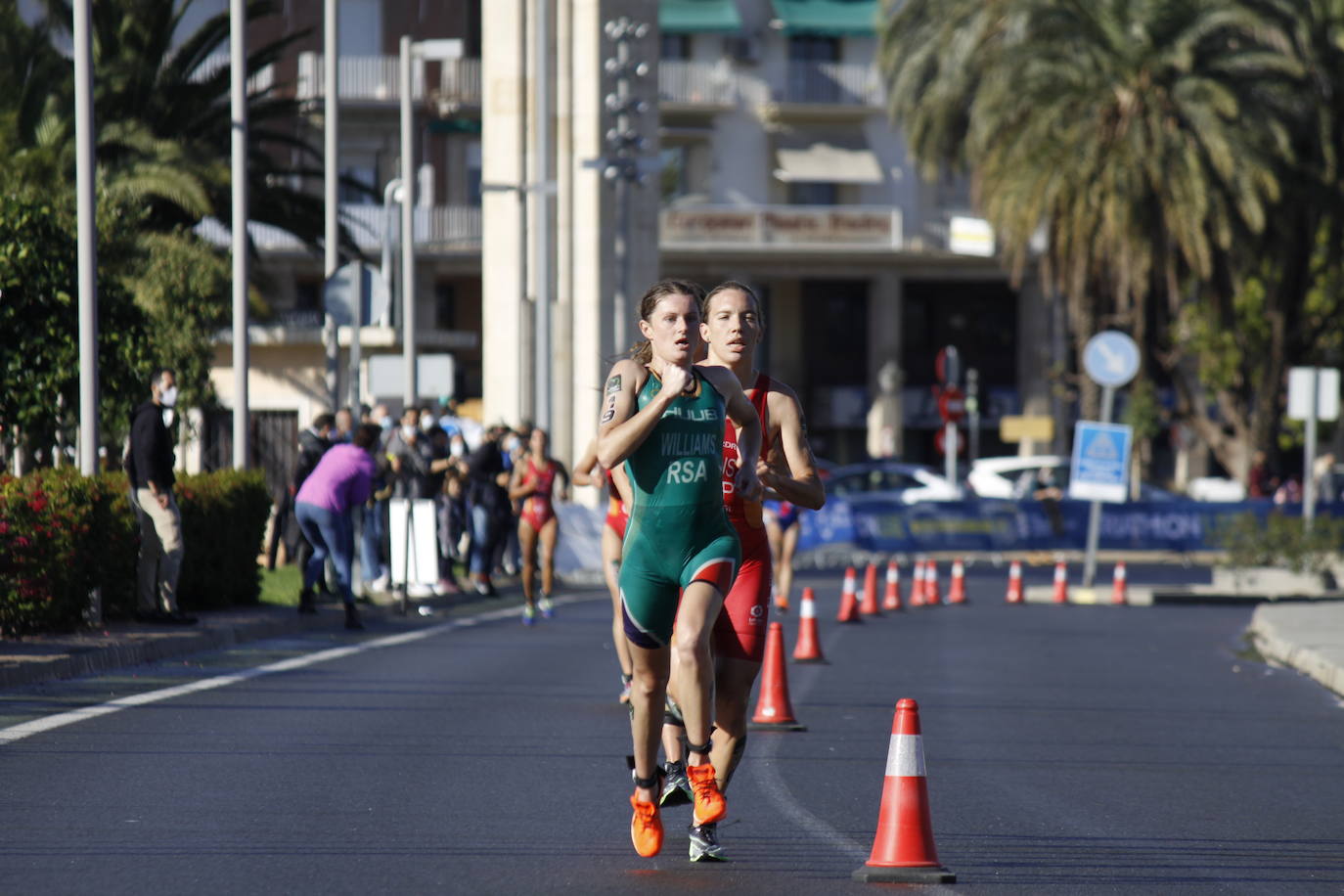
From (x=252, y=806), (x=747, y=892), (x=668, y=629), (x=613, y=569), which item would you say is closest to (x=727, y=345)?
(x=668, y=629)

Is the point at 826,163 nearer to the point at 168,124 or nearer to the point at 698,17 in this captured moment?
the point at 698,17

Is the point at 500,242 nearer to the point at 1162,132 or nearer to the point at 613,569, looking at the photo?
the point at 1162,132

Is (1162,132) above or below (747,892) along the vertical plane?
above

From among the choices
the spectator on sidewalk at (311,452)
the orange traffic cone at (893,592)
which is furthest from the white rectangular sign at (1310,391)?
the spectator on sidewalk at (311,452)

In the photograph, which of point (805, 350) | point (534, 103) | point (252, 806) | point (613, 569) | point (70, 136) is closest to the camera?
point (252, 806)

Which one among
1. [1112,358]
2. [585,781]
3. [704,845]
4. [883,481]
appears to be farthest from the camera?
[883,481]

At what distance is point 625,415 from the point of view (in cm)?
691

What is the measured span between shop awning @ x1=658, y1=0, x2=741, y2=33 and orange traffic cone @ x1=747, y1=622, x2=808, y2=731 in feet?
151

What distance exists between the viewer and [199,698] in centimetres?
1249

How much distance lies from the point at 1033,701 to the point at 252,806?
6689 mm

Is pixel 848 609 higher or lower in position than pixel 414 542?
lower

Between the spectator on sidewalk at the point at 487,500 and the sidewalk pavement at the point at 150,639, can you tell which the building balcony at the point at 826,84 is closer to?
the spectator on sidewalk at the point at 487,500

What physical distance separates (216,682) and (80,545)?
1760 mm

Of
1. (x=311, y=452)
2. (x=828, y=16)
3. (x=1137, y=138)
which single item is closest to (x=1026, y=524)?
(x=1137, y=138)
